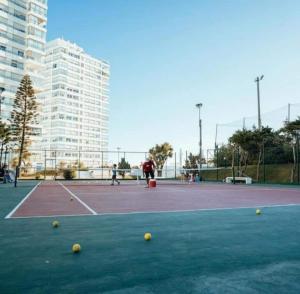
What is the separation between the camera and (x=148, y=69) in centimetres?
3059

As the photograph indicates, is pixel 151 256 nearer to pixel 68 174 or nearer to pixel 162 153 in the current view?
pixel 68 174

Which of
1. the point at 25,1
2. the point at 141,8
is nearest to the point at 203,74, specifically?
the point at 141,8

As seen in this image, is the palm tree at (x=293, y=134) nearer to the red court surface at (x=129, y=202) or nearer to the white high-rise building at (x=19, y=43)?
the red court surface at (x=129, y=202)

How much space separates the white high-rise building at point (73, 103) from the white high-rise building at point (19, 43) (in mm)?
32719

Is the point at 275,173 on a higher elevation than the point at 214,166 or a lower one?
lower

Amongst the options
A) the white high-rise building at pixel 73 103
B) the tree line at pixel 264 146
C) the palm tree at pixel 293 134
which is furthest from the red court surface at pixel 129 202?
the white high-rise building at pixel 73 103

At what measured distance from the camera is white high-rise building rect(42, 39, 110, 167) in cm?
10312

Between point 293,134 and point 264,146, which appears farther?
point 264,146

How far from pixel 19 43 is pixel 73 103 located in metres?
45.3

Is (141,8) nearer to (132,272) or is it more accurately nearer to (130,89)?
(132,272)

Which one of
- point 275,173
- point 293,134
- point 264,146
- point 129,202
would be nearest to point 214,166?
point 264,146

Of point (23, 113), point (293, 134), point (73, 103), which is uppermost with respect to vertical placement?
point (73, 103)

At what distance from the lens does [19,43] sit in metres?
63.6

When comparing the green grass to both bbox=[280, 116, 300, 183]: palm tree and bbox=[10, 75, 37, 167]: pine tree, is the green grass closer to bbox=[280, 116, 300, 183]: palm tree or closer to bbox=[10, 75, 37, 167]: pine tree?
bbox=[280, 116, 300, 183]: palm tree
